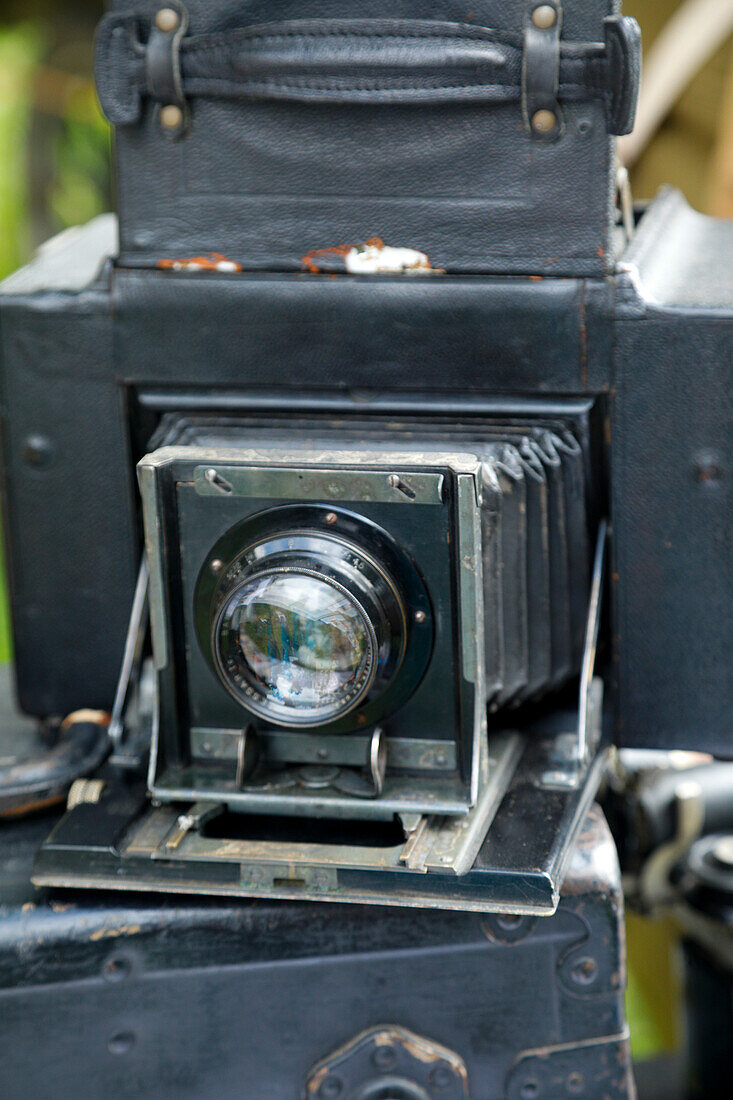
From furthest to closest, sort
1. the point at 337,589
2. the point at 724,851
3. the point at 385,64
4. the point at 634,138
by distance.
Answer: the point at 634,138 < the point at 724,851 < the point at 385,64 < the point at 337,589

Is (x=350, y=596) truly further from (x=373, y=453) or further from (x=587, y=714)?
(x=587, y=714)

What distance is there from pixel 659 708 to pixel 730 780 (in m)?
0.30

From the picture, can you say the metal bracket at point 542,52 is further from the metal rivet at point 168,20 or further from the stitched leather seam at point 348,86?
the metal rivet at point 168,20

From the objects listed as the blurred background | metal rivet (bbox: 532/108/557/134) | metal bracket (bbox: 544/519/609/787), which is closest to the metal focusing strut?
metal bracket (bbox: 544/519/609/787)

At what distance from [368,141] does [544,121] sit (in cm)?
14

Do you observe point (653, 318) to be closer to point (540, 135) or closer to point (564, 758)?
point (540, 135)

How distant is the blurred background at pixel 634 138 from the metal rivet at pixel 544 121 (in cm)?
110

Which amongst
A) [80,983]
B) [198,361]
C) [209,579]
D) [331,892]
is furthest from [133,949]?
[198,361]

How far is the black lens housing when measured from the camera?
970 mm

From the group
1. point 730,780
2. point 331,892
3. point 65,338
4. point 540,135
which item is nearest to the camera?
point 331,892

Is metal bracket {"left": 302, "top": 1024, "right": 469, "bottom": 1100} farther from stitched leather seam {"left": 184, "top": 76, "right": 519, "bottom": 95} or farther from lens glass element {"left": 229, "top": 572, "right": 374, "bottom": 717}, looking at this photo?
stitched leather seam {"left": 184, "top": 76, "right": 519, "bottom": 95}

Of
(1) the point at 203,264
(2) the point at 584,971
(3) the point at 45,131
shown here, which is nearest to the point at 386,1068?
(2) the point at 584,971

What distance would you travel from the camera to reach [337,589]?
955 millimetres

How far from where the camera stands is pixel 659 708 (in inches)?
47.0
